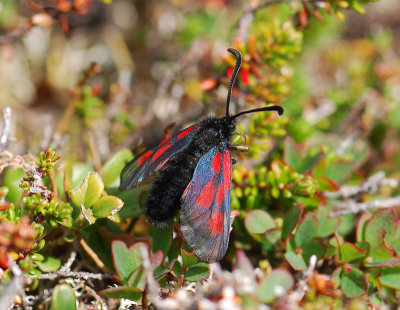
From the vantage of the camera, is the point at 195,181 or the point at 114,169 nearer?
the point at 195,181

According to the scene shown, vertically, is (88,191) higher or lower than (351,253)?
higher

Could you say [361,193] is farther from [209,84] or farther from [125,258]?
[125,258]

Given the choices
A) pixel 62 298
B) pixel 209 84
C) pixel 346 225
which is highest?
pixel 209 84

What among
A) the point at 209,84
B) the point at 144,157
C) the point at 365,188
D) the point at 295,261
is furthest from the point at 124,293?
the point at 365,188

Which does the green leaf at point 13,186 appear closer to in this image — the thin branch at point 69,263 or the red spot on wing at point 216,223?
the thin branch at point 69,263

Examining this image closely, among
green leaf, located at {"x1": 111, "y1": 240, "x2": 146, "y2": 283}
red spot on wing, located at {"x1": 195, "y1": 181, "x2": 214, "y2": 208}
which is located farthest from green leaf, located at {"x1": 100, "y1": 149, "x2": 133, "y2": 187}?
red spot on wing, located at {"x1": 195, "y1": 181, "x2": 214, "y2": 208}

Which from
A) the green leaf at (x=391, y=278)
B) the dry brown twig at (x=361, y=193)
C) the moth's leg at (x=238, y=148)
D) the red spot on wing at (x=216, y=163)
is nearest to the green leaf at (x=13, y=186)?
the red spot on wing at (x=216, y=163)
